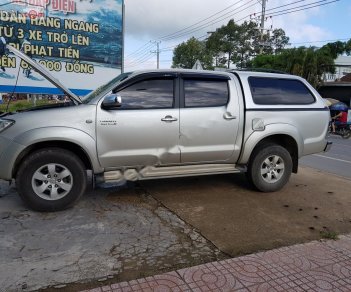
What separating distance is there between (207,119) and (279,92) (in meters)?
1.44

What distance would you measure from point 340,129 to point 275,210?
18418 mm

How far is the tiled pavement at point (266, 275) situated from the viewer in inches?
120

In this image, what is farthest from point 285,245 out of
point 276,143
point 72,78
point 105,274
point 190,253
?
point 72,78

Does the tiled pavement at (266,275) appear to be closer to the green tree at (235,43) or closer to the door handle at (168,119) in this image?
the door handle at (168,119)

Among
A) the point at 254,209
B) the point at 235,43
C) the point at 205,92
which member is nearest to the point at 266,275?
the point at 254,209

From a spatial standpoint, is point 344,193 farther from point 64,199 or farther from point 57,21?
point 57,21

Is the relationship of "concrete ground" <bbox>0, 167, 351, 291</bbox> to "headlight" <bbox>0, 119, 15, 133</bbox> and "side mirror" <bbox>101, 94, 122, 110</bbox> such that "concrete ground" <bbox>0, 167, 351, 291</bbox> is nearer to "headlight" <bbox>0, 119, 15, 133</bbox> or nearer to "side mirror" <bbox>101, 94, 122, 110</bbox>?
"headlight" <bbox>0, 119, 15, 133</bbox>

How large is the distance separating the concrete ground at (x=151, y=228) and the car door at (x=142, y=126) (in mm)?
661

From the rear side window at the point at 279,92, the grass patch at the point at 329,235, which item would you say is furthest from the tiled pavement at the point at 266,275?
the rear side window at the point at 279,92

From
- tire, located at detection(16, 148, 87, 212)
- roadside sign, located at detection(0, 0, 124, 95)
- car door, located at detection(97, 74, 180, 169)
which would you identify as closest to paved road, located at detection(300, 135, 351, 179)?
car door, located at detection(97, 74, 180, 169)

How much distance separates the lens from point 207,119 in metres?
5.28

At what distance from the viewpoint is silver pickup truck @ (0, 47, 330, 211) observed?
180 inches

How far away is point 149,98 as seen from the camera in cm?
506

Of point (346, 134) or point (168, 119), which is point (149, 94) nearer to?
point (168, 119)
